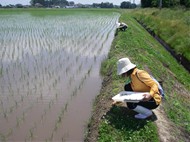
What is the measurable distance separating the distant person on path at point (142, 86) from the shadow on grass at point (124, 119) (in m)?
0.12

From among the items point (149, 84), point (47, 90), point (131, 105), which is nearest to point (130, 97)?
point (131, 105)

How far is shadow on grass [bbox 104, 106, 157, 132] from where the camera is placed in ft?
16.3

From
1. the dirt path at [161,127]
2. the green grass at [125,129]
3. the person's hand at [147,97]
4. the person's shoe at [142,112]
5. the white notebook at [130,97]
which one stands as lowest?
the dirt path at [161,127]

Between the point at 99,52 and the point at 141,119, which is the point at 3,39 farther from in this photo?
the point at 141,119

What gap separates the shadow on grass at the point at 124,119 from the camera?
496cm

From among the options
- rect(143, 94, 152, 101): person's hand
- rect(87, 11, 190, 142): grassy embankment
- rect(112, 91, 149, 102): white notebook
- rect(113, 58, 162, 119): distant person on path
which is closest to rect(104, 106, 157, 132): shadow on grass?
rect(87, 11, 190, 142): grassy embankment

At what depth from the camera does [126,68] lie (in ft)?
16.5

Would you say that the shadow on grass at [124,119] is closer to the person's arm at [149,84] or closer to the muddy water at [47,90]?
the person's arm at [149,84]

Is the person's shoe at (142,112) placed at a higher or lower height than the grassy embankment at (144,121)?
higher

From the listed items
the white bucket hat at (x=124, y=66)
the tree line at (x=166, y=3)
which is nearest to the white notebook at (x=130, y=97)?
the white bucket hat at (x=124, y=66)

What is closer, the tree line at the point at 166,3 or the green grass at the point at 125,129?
the green grass at the point at 125,129

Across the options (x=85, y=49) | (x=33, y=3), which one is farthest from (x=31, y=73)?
(x=33, y=3)

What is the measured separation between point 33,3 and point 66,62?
111882 mm

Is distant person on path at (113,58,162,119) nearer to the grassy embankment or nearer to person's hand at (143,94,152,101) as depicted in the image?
person's hand at (143,94,152,101)
